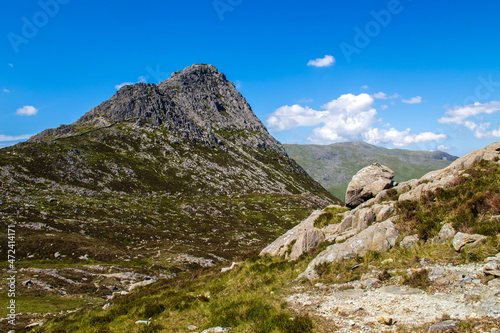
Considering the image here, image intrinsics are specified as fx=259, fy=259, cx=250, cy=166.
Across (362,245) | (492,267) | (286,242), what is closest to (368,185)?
(286,242)

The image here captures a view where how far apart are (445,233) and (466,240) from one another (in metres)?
1.80

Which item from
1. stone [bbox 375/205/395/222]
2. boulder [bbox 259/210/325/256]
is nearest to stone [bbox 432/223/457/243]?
stone [bbox 375/205/395/222]

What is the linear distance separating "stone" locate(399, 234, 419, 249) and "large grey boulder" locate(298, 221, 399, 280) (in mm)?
609

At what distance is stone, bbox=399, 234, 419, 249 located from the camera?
15.1 meters

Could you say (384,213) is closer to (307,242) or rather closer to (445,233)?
(445,233)

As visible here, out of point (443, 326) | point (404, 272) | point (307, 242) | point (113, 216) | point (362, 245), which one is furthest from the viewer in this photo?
point (113, 216)

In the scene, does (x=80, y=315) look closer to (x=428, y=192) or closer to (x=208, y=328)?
(x=208, y=328)

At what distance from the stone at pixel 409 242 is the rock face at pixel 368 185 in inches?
494

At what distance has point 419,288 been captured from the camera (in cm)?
1141

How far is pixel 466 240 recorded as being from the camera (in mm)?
12938

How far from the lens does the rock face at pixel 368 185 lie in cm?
2789

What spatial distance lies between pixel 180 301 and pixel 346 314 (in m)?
11.4

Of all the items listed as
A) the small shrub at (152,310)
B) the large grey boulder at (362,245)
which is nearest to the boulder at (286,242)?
the large grey boulder at (362,245)

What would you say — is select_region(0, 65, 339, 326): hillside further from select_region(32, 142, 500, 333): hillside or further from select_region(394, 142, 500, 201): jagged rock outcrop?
select_region(394, 142, 500, 201): jagged rock outcrop
